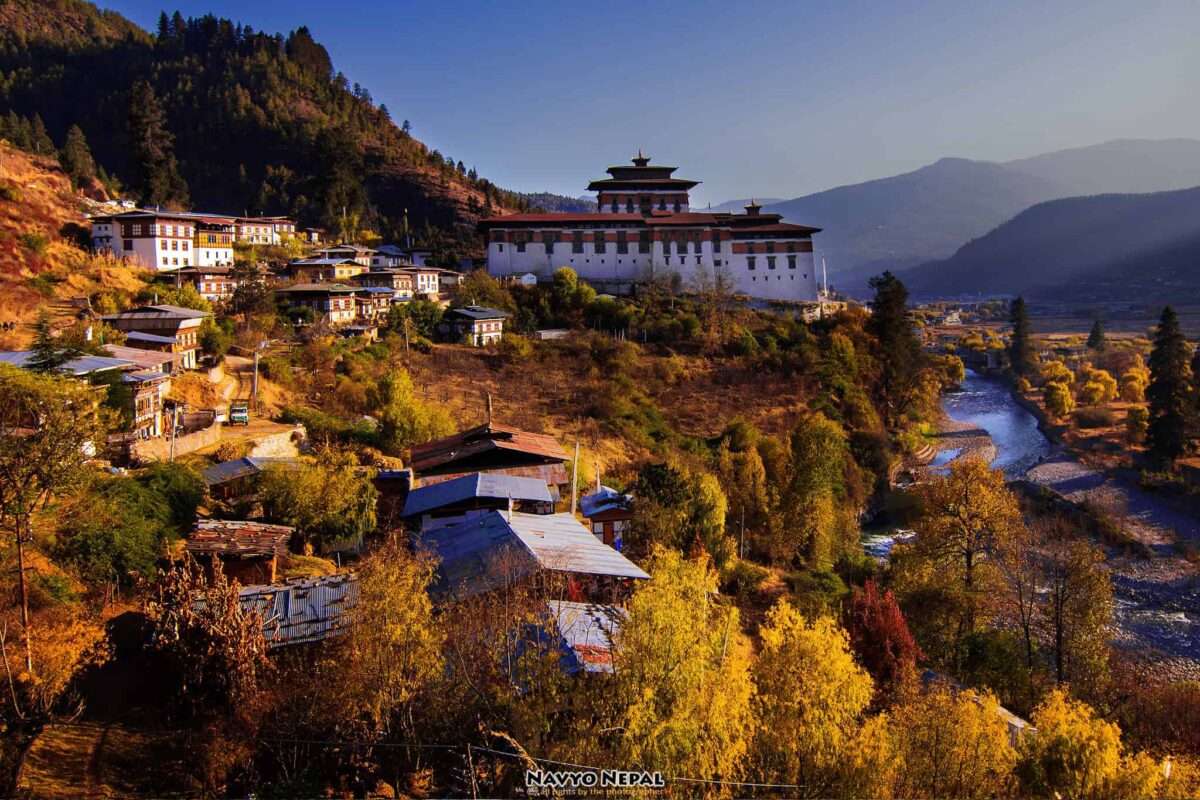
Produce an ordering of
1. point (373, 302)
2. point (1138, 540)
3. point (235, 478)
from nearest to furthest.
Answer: point (235, 478)
point (1138, 540)
point (373, 302)

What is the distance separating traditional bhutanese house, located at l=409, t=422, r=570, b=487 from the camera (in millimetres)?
→ 23656

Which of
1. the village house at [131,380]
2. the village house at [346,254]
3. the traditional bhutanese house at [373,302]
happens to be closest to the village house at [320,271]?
the village house at [346,254]

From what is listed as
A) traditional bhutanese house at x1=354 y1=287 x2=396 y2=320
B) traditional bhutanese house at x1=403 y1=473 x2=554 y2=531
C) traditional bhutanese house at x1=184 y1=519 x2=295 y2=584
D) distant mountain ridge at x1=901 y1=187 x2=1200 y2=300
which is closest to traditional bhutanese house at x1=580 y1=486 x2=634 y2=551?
traditional bhutanese house at x1=403 y1=473 x2=554 y2=531

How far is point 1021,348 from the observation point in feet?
229

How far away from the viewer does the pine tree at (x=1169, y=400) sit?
39.6 meters

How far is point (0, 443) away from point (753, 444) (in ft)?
77.1

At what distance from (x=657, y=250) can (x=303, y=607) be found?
137 feet

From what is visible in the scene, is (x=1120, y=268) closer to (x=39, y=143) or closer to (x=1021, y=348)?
(x=1021, y=348)

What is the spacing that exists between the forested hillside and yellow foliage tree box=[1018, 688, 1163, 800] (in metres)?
57.4

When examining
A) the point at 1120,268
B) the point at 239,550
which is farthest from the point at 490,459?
the point at 1120,268

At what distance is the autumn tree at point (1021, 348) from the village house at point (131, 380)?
208 feet

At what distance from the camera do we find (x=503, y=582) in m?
13.5

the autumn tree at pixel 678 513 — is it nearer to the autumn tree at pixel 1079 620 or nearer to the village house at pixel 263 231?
the autumn tree at pixel 1079 620

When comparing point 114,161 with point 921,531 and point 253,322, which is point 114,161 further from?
point 921,531
